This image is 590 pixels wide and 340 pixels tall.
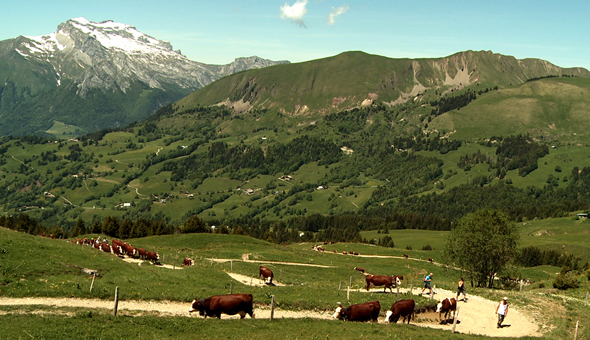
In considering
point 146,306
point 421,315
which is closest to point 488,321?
point 421,315

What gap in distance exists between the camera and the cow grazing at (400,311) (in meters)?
43.6

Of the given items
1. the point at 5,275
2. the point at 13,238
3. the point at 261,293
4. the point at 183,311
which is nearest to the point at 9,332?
the point at 183,311

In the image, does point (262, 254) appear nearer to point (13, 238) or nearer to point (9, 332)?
point (13, 238)

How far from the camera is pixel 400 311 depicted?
44.1m

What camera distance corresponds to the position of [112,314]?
37688 mm

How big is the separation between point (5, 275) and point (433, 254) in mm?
123634

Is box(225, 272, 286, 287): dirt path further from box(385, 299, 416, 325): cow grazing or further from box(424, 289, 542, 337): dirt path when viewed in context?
box(385, 299, 416, 325): cow grazing

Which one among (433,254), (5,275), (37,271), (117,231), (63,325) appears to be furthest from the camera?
(433,254)

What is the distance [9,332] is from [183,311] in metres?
14.3

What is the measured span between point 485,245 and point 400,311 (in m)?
43.5

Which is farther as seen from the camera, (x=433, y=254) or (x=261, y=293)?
(x=433, y=254)

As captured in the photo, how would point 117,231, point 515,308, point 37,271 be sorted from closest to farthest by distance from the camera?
point 37,271, point 515,308, point 117,231

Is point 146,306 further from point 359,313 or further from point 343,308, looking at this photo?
point 359,313

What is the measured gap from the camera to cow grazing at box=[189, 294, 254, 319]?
40.1 m
